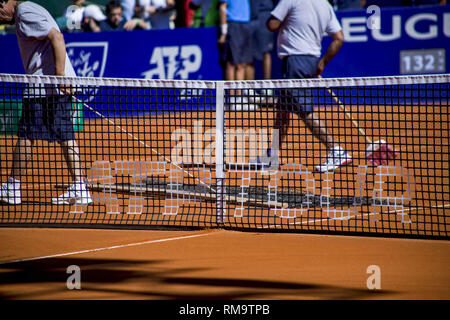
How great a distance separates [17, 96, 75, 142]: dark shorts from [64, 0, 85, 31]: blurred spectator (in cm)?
762

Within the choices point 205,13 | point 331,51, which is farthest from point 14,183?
point 205,13

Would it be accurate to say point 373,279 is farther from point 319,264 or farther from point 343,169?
point 343,169

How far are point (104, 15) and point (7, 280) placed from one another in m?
10.8

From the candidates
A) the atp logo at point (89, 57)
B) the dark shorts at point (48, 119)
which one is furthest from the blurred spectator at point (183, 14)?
the dark shorts at point (48, 119)

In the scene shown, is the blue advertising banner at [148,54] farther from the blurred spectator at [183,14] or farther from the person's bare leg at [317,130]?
the person's bare leg at [317,130]

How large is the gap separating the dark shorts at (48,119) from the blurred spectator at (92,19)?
8.04 m

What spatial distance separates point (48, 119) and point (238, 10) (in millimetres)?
6908

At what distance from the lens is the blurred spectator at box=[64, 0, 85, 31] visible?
1340cm

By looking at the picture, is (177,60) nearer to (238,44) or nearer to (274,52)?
(238,44)

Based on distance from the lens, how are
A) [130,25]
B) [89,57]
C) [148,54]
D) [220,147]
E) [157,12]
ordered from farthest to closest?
[157,12]
[130,25]
[89,57]
[148,54]
[220,147]

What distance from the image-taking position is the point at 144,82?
5199 millimetres

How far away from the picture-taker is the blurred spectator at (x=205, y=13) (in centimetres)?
1286

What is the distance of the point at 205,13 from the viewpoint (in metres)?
13.4
